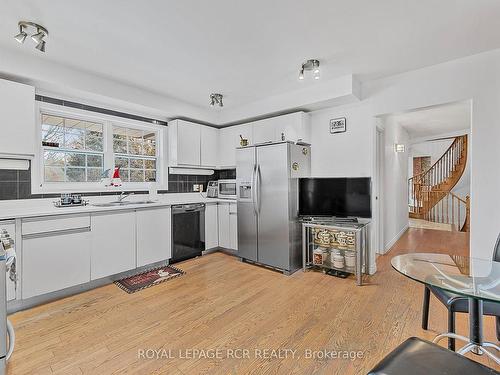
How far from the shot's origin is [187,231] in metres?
3.83

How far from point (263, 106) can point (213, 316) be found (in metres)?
3.01

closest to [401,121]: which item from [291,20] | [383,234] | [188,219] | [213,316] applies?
[383,234]

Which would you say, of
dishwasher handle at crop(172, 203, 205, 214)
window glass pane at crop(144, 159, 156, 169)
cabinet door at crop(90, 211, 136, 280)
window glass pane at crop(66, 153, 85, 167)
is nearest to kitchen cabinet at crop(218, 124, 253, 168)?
dishwasher handle at crop(172, 203, 205, 214)

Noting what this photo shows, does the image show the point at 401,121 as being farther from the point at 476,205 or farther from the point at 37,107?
the point at 37,107

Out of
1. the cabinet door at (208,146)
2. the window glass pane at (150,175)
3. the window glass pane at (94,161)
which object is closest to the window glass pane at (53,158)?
the window glass pane at (94,161)

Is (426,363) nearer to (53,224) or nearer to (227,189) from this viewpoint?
(53,224)

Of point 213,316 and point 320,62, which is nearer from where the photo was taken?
point 213,316

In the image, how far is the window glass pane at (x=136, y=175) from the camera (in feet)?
12.7

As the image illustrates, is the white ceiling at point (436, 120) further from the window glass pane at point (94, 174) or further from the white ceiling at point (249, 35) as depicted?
the window glass pane at point (94, 174)

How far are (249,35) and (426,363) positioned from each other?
2546 mm

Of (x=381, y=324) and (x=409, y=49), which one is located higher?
(x=409, y=49)

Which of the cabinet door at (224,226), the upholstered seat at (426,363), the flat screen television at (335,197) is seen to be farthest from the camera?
the cabinet door at (224,226)

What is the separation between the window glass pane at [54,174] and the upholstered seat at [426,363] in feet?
12.2

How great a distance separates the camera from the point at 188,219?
384 centimetres
